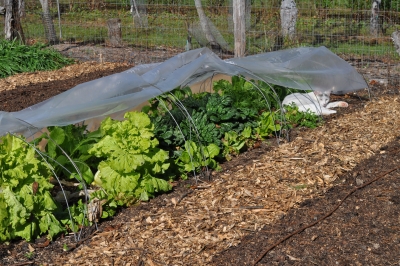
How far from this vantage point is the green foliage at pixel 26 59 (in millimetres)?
10781

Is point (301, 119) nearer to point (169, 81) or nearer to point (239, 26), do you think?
point (169, 81)

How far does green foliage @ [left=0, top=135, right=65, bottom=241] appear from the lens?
437 cm

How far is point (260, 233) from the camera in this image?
4.52 m

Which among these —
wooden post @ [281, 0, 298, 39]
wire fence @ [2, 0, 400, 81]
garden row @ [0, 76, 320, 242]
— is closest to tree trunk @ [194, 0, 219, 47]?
wire fence @ [2, 0, 400, 81]

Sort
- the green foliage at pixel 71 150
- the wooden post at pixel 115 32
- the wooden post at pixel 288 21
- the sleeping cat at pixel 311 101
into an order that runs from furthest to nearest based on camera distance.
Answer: the wooden post at pixel 115 32 → the wooden post at pixel 288 21 → the sleeping cat at pixel 311 101 → the green foliage at pixel 71 150

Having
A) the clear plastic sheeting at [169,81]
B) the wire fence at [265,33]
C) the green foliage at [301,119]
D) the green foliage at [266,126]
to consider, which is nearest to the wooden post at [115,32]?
the wire fence at [265,33]

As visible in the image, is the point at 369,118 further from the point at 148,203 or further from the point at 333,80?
the point at 148,203

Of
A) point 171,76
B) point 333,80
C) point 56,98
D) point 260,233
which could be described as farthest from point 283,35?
point 260,233

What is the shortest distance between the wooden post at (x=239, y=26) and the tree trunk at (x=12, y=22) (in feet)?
15.3

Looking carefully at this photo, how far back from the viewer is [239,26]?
1009cm

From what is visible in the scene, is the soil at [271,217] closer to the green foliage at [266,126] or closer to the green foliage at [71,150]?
the green foliage at [266,126]

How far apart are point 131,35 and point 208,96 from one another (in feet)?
23.2

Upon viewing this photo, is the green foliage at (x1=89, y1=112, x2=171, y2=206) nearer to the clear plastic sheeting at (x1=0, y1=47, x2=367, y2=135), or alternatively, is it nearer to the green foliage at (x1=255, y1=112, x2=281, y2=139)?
the clear plastic sheeting at (x1=0, y1=47, x2=367, y2=135)

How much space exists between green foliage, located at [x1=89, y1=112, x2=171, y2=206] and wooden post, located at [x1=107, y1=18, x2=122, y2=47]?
7773mm
